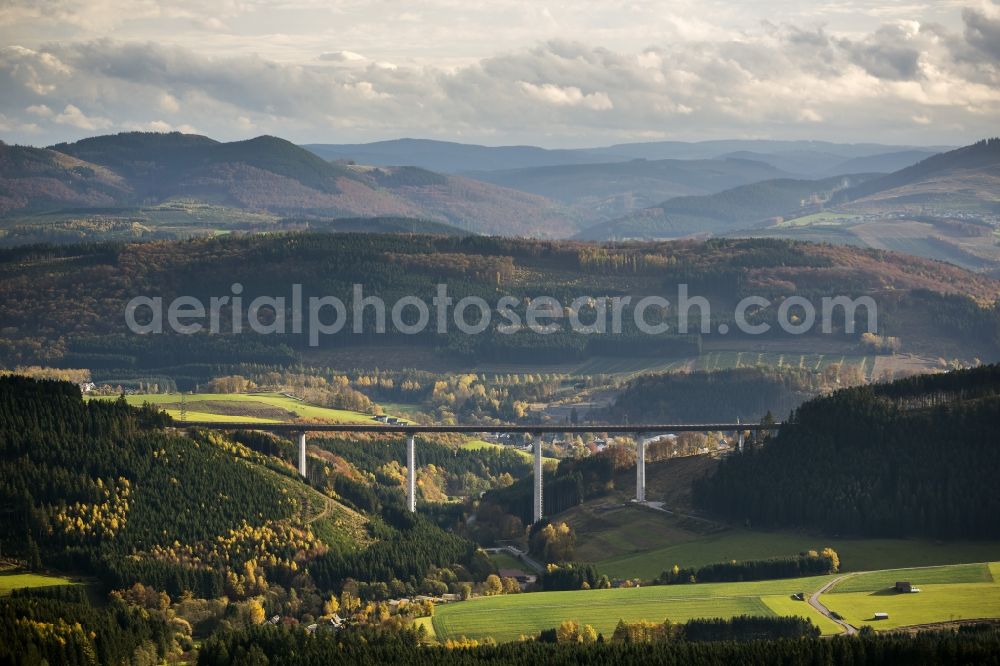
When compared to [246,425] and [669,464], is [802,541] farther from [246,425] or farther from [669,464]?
[246,425]

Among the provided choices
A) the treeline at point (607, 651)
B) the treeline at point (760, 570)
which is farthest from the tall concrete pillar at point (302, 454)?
the treeline at point (607, 651)

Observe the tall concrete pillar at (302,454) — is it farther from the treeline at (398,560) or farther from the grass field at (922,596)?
the grass field at (922,596)

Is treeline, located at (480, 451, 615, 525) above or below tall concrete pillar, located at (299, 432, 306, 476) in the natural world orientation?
below

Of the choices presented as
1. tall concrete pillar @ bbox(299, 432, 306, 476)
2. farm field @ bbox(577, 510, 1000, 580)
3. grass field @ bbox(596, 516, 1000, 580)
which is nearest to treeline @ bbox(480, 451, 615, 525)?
farm field @ bbox(577, 510, 1000, 580)

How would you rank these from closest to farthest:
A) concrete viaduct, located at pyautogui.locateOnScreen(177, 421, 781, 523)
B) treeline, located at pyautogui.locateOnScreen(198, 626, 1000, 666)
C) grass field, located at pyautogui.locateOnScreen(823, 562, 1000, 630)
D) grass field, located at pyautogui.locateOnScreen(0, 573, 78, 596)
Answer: treeline, located at pyautogui.locateOnScreen(198, 626, 1000, 666) → grass field, located at pyautogui.locateOnScreen(823, 562, 1000, 630) → grass field, located at pyautogui.locateOnScreen(0, 573, 78, 596) → concrete viaduct, located at pyautogui.locateOnScreen(177, 421, 781, 523)

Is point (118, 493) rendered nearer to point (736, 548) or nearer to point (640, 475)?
point (640, 475)

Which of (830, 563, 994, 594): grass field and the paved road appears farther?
(830, 563, 994, 594): grass field

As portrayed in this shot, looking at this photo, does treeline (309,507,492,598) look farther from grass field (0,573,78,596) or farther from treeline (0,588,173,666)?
grass field (0,573,78,596)
